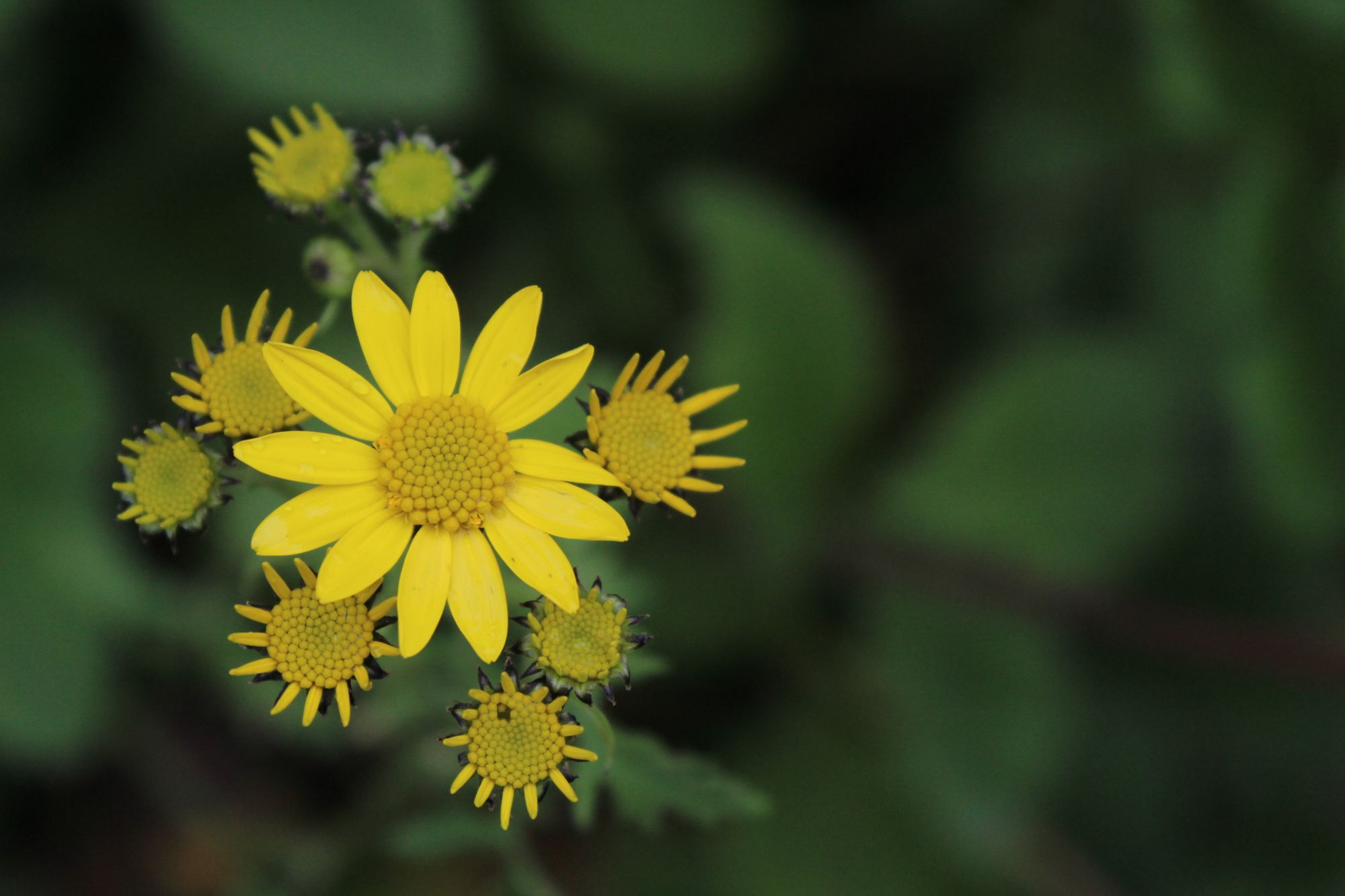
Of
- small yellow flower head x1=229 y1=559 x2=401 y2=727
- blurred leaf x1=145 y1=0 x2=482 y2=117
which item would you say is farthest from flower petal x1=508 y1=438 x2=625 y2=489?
blurred leaf x1=145 y1=0 x2=482 y2=117

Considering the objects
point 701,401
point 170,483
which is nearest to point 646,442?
point 701,401

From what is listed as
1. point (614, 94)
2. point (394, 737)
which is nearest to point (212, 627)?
point (394, 737)

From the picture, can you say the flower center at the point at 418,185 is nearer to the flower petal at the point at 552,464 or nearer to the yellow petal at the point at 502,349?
the yellow petal at the point at 502,349

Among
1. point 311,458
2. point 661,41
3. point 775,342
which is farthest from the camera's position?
point 775,342

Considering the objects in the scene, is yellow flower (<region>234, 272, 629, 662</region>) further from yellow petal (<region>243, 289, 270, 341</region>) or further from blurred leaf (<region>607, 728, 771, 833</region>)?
blurred leaf (<region>607, 728, 771, 833</region>)

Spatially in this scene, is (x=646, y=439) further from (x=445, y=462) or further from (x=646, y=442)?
(x=445, y=462)

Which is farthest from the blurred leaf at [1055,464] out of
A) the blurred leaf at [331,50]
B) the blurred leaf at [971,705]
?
the blurred leaf at [331,50]
